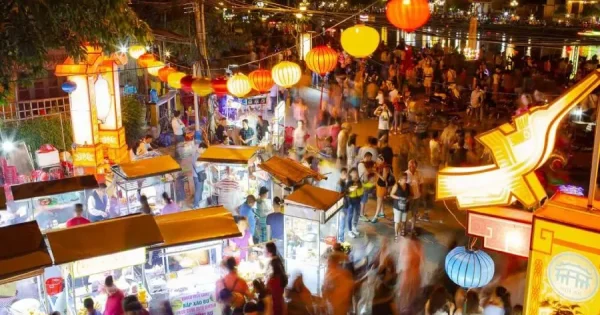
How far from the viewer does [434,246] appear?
11.2 metres

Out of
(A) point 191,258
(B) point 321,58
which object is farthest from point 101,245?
(B) point 321,58

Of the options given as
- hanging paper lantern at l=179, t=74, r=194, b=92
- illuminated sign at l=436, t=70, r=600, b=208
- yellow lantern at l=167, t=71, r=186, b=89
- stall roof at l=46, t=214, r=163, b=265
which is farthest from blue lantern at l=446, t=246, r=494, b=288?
yellow lantern at l=167, t=71, r=186, b=89

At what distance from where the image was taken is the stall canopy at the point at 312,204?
30.6 ft

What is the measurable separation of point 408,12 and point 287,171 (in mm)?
3634

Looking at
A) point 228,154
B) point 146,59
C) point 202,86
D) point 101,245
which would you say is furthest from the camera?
point 146,59

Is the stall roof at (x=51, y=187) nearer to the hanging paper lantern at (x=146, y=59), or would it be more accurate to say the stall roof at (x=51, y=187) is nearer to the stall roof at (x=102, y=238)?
the stall roof at (x=102, y=238)

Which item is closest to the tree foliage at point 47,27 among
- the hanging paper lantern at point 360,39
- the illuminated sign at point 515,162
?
the hanging paper lantern at point 360,39

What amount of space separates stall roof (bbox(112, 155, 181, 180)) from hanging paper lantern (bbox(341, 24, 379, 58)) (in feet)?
13.9

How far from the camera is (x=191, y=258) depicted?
9.02 meters

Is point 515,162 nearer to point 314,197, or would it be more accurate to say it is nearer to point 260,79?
point 314,197

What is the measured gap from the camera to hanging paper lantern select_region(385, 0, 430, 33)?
905 centimetres

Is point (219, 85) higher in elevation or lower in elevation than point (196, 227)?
higher

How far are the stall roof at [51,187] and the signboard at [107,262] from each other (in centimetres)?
370

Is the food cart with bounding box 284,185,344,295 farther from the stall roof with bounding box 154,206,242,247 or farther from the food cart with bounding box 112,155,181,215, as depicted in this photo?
the food cart with bounding box 112,155,181,215
